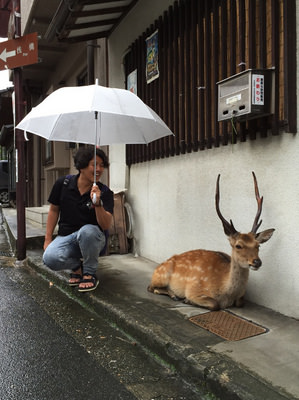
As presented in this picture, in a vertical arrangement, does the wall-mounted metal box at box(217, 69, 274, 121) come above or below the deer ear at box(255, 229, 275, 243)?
above

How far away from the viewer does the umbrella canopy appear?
150 inches

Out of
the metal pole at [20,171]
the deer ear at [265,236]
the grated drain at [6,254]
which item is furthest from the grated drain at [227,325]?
the grated drain at [6,254]

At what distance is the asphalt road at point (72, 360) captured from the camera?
2543mm

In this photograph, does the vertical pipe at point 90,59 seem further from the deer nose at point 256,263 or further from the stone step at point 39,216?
the deer nose at point 256,263

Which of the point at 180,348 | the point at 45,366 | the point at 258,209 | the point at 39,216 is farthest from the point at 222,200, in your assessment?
the point at 39,216

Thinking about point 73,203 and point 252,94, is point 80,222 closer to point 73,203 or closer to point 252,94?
point 73,203

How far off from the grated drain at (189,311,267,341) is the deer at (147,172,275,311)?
15cm

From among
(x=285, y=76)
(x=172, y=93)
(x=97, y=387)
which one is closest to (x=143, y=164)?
(x=172, y=93)

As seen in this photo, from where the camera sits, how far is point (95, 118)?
424cm

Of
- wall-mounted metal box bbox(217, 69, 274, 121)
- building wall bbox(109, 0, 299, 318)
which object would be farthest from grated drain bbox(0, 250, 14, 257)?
wall-mounted metal box bbox(217, 69, 274, 121)

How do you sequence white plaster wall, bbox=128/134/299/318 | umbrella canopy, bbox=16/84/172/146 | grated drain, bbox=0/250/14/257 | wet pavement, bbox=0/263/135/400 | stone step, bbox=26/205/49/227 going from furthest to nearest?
stone step, bbox=26/205/49/227 → grated drain, bbox=0/250/14/257 → umbrella canopy, bbox=16/84/172/146 → white plaster wall, bbox=128/134/299/318 → wet pavement, bbox=0/263/135/400

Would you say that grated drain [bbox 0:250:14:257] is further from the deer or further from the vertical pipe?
the deer

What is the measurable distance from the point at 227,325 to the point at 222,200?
4.58ft

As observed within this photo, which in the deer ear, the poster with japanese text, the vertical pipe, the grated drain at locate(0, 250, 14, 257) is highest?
the vertical pipe
